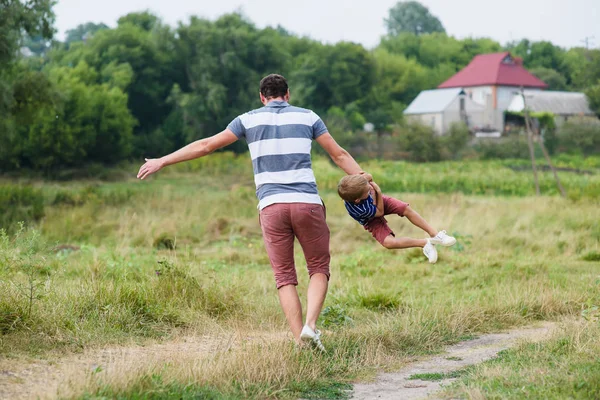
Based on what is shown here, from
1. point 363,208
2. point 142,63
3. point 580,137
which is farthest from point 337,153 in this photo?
point 580,137

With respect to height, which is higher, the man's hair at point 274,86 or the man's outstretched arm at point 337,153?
the man's hair at point 274,86

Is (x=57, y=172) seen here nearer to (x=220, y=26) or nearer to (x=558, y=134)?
(x=220, y=26)

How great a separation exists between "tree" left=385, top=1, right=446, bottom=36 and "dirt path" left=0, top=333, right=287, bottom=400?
133444 millimetres

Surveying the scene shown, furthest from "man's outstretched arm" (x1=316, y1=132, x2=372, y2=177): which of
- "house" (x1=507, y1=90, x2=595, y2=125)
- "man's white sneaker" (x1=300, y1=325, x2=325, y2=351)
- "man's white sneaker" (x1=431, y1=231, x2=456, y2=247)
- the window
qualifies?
the window

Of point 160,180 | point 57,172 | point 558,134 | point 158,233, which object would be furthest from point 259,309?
point 558,134

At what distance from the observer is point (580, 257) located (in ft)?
46.6

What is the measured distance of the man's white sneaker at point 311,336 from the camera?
6295 millimetres

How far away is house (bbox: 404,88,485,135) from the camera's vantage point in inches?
2702

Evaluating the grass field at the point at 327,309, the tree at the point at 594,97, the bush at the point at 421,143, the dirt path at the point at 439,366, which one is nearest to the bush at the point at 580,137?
the tree at the point at 594,97

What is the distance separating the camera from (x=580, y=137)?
56.6 meters

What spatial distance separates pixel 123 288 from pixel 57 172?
36.1 meters

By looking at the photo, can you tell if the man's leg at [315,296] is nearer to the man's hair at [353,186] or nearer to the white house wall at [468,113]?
the man's hair at [353,186]

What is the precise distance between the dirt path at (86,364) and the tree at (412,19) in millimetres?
133444

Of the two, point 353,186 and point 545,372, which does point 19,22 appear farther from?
point 545,372
